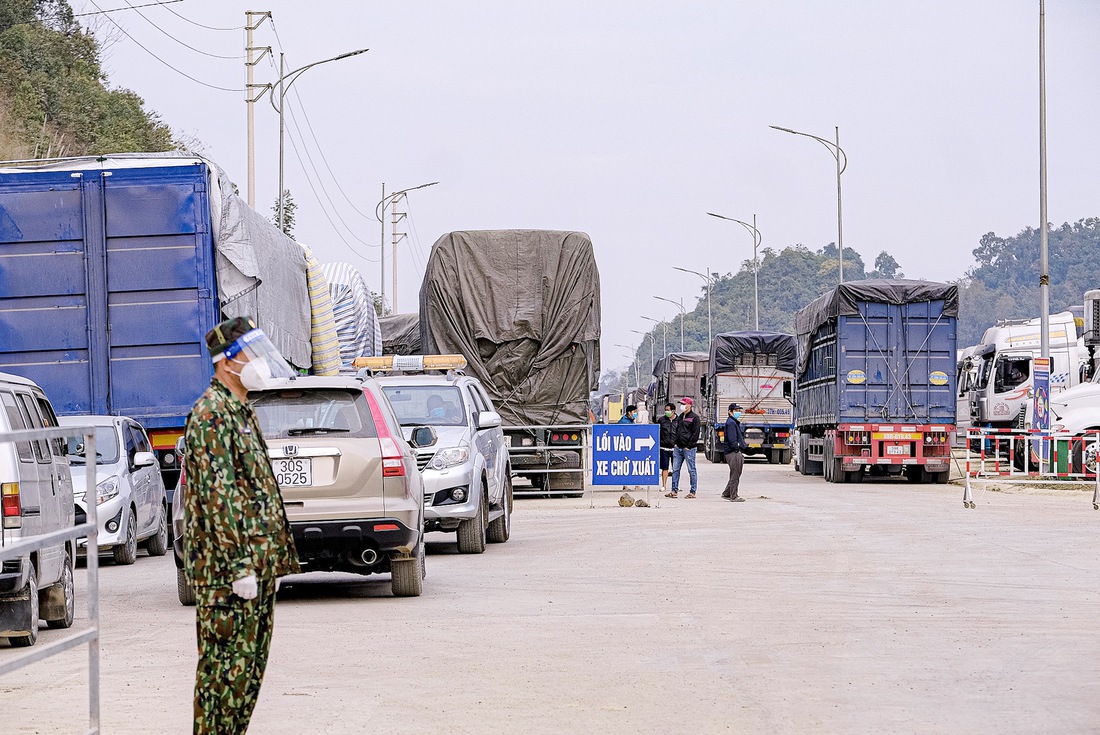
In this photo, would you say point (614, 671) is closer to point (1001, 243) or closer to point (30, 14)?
point (30, 14)

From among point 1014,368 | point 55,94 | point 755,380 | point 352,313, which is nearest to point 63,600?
point 352,313

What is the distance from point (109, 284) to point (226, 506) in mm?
13012

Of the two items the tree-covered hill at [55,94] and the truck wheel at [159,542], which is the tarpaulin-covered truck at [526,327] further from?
the tree-covered hill at [55,94]

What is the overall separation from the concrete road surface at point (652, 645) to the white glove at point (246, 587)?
1.71m

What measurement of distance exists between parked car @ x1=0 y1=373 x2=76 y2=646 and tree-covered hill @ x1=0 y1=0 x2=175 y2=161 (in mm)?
32402

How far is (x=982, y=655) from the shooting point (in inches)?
376

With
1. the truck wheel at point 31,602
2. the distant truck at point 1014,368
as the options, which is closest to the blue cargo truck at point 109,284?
the truck wheel at point 31,602

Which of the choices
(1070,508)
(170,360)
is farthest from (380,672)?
(1070,508)

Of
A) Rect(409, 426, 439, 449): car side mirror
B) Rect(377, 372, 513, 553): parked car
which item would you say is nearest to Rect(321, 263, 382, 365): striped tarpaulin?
Rect(377, 372, 513, 553): parked car

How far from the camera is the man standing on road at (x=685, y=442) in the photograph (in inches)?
1129

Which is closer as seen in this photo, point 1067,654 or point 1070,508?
point 1067,654

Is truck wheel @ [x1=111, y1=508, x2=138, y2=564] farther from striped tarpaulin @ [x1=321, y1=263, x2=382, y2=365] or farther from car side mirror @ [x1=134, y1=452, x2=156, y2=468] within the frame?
striped tarpaulin @ [x1=321, y1=263, x2=382, y2=365]

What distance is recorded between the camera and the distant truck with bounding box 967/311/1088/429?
132 feet

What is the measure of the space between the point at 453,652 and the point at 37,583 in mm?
2623
